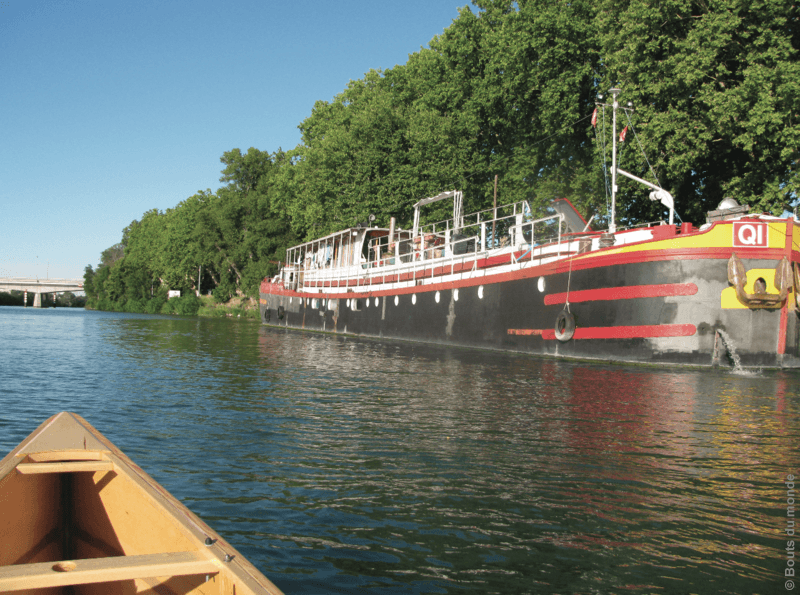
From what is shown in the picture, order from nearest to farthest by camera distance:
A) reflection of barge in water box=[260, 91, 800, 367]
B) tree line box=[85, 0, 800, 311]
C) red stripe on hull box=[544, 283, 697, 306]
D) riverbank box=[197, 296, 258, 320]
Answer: reflection of barge in water box=[260, 91, 800, 367], red stripe on hull box=[544, 283, 697, 306], tree line box=[85, 0, 800, 311], riverbank box=[197, 296, 258, 320]

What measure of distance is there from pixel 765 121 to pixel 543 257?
1008cm

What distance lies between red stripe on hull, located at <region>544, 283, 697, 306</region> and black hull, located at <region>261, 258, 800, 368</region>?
1.2 inches

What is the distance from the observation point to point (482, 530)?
5285mm

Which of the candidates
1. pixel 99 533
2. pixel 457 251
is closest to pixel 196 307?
pixel 457 251

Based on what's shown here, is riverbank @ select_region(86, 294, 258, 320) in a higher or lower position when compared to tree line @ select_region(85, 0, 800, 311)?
lower

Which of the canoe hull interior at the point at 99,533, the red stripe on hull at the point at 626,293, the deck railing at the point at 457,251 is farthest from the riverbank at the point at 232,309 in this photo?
the canoe hull interior at the point at 99,533

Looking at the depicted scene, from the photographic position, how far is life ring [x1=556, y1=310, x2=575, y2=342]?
798 inches

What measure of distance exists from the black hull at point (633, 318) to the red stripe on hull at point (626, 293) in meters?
0.03

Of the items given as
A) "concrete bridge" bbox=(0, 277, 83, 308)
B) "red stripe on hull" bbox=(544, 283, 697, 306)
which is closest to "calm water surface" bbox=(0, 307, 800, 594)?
"red stripe on hull" bbox=(544, 283, 697, 306)

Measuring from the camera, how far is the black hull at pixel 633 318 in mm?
17734

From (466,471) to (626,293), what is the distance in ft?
44.4

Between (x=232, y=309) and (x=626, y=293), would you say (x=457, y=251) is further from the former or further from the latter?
(x=232, y=309)

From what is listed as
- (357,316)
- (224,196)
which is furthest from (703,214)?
(224,196)

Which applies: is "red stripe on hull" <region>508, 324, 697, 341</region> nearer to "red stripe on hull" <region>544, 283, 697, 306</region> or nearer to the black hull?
the black hull
